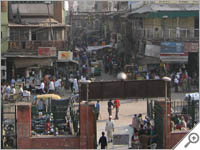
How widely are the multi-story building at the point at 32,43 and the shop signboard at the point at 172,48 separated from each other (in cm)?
669

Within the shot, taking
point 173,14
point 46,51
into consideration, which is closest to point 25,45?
point 46,51

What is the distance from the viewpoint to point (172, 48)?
32.1 metres

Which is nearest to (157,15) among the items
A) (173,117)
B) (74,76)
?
(74,76)

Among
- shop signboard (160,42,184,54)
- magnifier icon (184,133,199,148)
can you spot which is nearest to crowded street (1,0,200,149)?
shop signboard (160,42,184,54)

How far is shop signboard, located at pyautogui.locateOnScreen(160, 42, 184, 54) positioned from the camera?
105 feet

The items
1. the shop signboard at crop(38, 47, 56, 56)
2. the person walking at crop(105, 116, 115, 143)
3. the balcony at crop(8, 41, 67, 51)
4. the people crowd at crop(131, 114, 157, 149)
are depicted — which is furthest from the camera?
the balcony at crop(8, 41, 67, 51)

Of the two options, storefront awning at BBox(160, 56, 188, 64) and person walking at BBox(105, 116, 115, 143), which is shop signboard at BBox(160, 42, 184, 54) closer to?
storefront awning at BBox(160, 56, 188, 64)

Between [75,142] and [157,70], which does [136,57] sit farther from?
[75,142]

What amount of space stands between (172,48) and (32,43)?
913cm

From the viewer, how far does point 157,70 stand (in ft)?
109

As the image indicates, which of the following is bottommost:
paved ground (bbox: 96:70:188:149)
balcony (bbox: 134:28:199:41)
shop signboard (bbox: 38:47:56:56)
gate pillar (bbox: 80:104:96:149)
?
paved ground (bbox: 96:70:188:149)

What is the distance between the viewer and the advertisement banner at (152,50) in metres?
32.8

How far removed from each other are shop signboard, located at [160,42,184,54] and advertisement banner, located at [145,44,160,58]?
60 centimetres

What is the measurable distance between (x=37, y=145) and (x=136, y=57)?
22.2 metres
